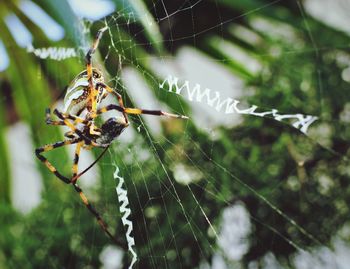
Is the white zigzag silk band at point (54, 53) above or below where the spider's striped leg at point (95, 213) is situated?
above

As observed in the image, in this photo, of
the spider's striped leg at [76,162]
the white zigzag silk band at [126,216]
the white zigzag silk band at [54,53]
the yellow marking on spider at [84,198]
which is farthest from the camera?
the white zigzag silk band at [54,53]

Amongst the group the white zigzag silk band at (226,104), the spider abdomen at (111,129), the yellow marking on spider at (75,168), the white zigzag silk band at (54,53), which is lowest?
the yellow marking on spider at (75,168)

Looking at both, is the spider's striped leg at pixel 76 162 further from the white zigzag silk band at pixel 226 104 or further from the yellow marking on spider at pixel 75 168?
the white zigzag silk band at pixel 226 104

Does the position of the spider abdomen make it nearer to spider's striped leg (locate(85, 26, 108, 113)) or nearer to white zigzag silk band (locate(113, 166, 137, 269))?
spider's striped leg (locate(85, 26, 108, 113))

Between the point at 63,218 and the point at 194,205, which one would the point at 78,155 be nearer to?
the point at 63,218

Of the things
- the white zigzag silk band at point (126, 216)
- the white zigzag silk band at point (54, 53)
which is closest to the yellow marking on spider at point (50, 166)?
the white zigzag silk band at point (126, 216)

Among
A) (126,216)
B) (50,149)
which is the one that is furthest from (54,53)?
(126,216)

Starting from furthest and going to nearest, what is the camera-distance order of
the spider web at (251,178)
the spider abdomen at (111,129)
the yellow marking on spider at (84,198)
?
the yellow marking on spider at (84,198), the spider abdomen at (111,129), the spider web at (251,178)

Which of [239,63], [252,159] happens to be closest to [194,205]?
[252,159]
